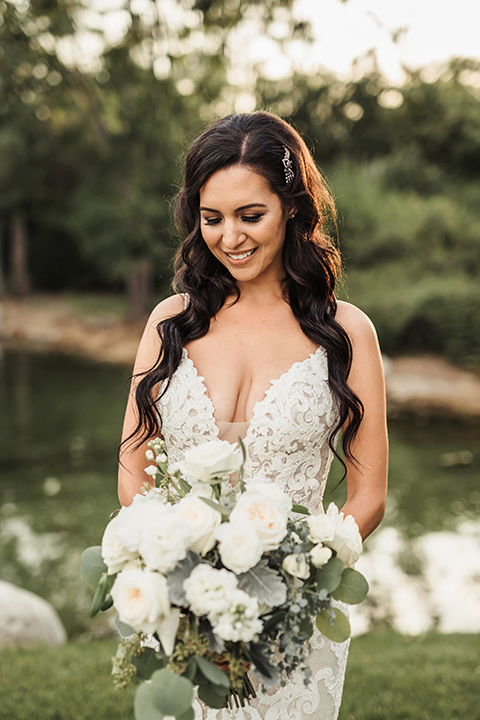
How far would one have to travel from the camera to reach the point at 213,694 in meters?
1.74

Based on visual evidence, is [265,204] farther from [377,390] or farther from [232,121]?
[377,390]

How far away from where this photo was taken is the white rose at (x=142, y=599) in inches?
63.0

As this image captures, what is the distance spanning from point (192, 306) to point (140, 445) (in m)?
0.60

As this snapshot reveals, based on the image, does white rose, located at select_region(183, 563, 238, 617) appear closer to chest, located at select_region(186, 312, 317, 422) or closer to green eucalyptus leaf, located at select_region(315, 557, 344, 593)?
green eucalyptus leaf, located at select_region(315, 557, 344, 593)

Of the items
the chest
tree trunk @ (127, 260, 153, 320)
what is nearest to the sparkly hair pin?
the chest

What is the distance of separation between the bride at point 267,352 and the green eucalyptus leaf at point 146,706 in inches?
35.9

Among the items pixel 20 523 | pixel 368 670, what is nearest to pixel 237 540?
pixel 368 670

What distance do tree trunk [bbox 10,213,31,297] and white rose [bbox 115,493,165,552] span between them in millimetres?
27376

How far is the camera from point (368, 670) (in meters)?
4.96

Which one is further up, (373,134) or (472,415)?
(373,134)

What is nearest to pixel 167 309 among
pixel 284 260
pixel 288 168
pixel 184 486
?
pixel 284 260

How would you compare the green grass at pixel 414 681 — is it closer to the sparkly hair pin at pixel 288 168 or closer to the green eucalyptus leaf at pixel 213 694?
the green eucalyptus leaf at pixel 213 694

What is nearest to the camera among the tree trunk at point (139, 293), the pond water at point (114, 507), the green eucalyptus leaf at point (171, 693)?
the green eucalyptus leaf at point (171, 693)

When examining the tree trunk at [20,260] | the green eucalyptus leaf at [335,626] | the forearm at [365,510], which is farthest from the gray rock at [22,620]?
the tree trunk at [20,260]
